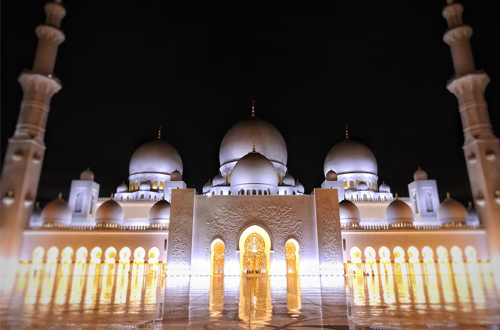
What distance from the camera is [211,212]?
13844 millimetres

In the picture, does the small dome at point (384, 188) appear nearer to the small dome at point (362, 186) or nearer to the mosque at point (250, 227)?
the small dome at point (362, 186)

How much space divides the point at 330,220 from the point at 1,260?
13452 millimetres

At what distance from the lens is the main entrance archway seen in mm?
13241

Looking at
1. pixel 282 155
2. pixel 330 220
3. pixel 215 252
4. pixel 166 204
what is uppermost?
pixel 282 155

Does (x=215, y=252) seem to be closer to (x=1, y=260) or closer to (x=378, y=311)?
(x=1, y=260)

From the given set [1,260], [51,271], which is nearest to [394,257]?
[51,271]

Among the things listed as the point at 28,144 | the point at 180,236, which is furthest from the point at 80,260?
the point at 28,144

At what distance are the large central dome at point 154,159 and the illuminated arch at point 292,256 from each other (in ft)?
32.8

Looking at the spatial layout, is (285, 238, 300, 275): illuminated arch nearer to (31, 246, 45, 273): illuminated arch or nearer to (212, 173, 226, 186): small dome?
(212, 173, 226, 186): small dome

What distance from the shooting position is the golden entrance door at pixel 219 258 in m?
13.3

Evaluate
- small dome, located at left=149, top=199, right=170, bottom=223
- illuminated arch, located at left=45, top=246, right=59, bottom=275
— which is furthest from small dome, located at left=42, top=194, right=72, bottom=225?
small dome, located at left=149, top=199, right=170, bottom=223

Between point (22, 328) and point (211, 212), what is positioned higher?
point (211, 212)

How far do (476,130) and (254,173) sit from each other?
10.8 m

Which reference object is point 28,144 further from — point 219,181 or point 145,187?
point 219,181
